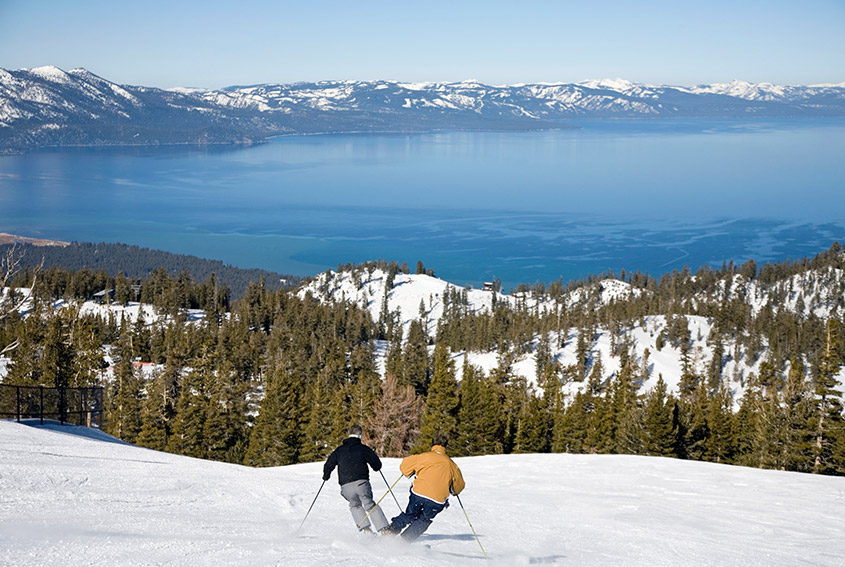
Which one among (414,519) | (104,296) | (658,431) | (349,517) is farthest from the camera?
(104,296)

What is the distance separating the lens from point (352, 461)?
10.8 meters

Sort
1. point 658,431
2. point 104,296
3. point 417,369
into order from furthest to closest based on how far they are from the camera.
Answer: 1. point 104,296
2. point 417,369
3. point 658,431

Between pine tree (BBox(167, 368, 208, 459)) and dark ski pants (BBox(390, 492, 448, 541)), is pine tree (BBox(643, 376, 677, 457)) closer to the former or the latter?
pine tree (BBox(167, 368, 208, 459))

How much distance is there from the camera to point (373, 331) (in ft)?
393

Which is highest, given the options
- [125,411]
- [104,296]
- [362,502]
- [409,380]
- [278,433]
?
[362,502]

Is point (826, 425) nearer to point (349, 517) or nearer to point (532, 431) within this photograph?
point (532, 431)

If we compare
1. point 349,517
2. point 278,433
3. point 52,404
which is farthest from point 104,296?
point 349,517

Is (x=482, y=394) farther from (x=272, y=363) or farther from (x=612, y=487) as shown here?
(x=272, y=363)

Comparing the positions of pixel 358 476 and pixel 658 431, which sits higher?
pixel 358 476

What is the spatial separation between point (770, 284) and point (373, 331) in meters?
82.6

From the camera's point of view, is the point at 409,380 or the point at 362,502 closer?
the point at 362,502

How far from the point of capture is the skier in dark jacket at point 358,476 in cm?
1077

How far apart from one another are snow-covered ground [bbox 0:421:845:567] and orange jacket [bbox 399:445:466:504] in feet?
3.14

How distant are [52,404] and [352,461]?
2288 cm
